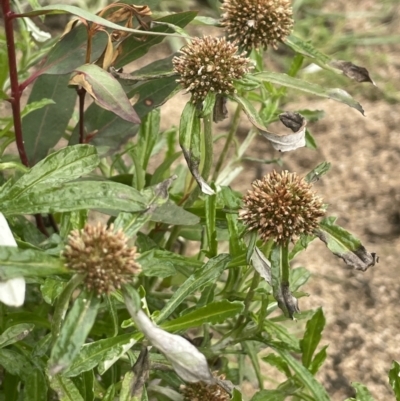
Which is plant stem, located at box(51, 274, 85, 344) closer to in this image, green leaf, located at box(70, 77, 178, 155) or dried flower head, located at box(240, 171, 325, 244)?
dried flower head, located at box(240, 171, 325, 244)

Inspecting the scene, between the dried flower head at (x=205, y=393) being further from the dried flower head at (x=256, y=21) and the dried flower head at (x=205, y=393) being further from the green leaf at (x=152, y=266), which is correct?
the dried flower head at (x=256, y=21)

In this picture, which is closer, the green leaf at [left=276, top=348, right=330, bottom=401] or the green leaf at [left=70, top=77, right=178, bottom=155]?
the green leaf at [left=276, top=348, right=330, bottom=401]

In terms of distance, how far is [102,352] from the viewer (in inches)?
29.1

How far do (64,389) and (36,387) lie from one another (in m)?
0.06

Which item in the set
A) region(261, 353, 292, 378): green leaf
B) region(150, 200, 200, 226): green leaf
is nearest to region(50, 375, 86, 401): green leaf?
region(150, 200, 200, 226): green leaf

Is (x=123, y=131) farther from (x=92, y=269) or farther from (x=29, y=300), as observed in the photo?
(x=92, y=269)

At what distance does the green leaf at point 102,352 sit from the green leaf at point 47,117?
1.39ft

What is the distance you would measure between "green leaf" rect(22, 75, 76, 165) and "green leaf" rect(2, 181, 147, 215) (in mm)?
360

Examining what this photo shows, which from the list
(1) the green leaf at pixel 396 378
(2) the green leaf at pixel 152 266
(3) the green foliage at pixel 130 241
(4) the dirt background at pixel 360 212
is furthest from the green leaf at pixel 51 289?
(4) the dirt background at pixel 360 212

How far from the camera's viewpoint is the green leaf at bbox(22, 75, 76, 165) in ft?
3.55

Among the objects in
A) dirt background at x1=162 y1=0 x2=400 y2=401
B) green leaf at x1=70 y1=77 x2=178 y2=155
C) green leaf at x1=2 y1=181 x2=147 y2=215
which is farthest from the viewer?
dirt background at x1=162 y1=0 x2=400 y2=401

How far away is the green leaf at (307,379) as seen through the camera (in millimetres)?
909

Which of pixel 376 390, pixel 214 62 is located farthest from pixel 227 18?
pixel 376 390

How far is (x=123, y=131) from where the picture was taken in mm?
1068
